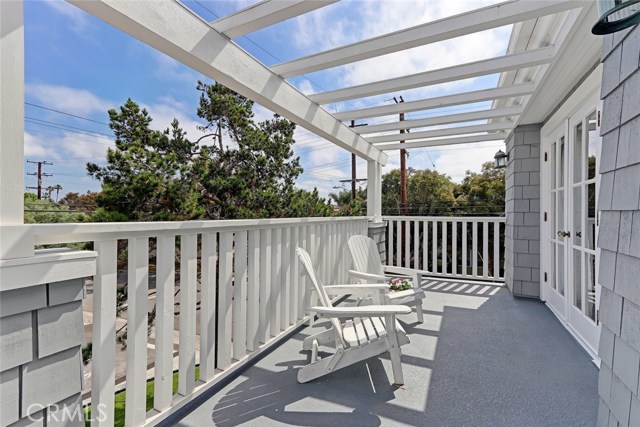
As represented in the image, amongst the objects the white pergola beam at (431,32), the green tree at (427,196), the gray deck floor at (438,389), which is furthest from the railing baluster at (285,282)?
the green tree at (427,196)

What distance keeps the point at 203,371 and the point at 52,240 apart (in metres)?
1.20

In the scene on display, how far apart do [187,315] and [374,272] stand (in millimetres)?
2269

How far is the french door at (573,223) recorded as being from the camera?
253 centimetres

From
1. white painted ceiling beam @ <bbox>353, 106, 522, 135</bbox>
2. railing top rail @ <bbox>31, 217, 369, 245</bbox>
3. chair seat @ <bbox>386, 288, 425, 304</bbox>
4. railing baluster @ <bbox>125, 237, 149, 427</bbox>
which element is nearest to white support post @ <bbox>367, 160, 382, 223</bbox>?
white painted ceiling beam @ <bbox>353, 106, 522, 135</bbox>

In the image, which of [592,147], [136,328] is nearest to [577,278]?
[592,147]

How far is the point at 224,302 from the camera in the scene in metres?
2.05

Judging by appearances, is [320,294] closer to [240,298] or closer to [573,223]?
[240,298]

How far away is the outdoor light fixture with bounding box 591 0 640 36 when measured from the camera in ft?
2.96

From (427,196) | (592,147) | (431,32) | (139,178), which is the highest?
(431,32)

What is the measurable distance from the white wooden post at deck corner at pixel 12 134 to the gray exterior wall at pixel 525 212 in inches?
185

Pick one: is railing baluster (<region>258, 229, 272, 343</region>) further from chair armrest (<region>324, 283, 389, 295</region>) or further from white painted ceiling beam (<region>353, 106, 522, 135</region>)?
white painted ceiling beam (<region>353, 106, 522, 135</region>)

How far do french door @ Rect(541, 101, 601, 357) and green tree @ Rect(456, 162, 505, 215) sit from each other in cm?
725

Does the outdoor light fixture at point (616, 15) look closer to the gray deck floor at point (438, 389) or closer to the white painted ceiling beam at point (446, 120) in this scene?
the gray deck floor at point (438, 389)

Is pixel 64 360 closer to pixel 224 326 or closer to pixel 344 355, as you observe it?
pixel 224 326
